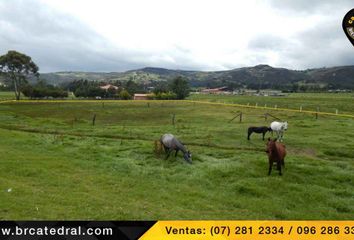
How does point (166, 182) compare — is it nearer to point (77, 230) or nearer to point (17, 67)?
point (77, 230)

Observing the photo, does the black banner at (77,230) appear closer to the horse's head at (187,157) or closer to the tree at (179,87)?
the horse's head at (187,157)

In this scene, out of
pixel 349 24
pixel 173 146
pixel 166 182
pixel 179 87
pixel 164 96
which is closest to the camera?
pixel 349 24

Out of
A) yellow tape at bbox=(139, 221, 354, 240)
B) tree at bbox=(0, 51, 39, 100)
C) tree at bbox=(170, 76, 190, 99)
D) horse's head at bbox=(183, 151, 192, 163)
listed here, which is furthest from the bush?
yellow tape at bbox=(139, 221, 354, 240)

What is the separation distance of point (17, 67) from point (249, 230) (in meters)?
97.3

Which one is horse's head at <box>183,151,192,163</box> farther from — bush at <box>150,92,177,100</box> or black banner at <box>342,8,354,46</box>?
bush at <box>150,92,177,100</box>

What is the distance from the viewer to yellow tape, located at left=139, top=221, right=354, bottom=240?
579cm

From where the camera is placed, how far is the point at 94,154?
22.2 metres

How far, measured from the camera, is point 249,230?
19.4 feet

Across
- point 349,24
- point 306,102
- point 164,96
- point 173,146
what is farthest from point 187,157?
point 164,96

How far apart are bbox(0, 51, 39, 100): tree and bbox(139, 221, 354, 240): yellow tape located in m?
94.5

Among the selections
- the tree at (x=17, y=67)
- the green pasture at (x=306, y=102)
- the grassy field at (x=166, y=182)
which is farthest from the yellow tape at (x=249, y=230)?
the tree at (x=17, y=67)

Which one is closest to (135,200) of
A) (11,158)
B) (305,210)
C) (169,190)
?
(169,190)

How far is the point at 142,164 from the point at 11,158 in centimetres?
716

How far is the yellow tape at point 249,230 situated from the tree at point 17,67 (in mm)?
94505
